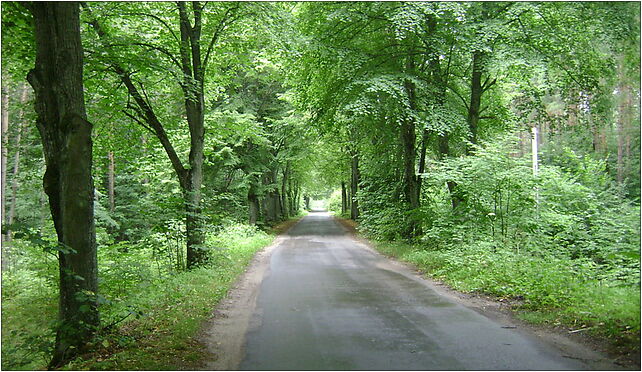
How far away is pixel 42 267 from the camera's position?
1002cm

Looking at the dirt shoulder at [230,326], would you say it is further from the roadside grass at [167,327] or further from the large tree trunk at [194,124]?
the large tree trunk at [194,124]

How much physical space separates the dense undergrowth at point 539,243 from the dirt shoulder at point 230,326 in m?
4.67

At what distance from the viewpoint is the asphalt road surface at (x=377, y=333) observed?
5.22m

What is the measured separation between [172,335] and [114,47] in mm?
6314

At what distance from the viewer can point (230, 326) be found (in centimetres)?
714

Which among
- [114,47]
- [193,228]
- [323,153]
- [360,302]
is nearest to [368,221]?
[323,153]

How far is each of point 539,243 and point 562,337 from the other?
5.06m

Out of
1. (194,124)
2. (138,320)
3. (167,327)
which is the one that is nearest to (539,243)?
(167,327)

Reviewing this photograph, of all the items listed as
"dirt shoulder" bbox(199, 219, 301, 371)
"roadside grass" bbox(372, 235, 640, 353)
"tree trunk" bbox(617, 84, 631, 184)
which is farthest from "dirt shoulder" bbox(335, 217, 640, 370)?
"tree trunk" bbox(617, 84, 631, 184)

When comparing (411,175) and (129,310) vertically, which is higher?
(411,175)

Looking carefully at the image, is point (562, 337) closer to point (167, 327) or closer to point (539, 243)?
point (539, 243)

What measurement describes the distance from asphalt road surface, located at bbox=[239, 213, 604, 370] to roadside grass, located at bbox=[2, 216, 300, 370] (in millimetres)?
970

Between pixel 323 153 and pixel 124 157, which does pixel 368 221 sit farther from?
pixel 124 157

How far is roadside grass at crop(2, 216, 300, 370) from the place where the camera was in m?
5.33
